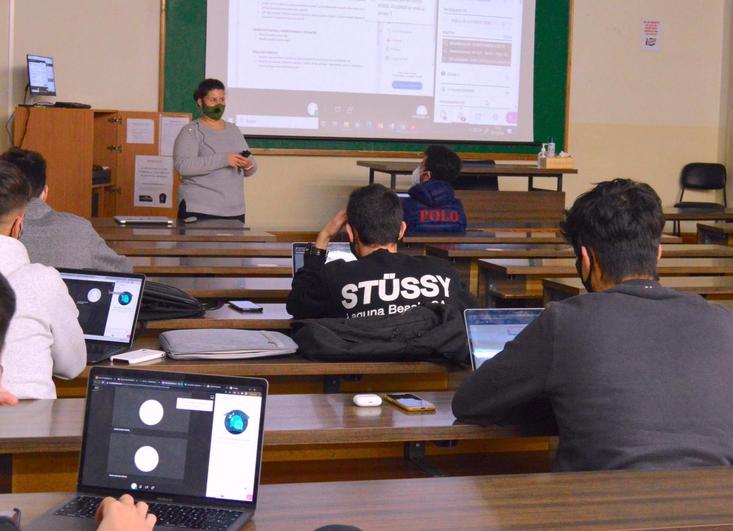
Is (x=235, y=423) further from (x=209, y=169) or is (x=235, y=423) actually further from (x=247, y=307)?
(x=209, y=169)

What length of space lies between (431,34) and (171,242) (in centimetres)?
469

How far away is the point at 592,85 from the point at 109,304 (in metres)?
7.87

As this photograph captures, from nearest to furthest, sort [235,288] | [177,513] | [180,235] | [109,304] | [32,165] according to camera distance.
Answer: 1. [177,513]
2. [109,304]
3. [32,165]
4. [235,288]
5. [180,235]

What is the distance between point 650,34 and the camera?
401 inches

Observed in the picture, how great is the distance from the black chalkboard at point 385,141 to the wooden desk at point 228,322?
18.3ft

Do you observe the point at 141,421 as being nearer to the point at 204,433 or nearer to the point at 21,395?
the point at 204,433

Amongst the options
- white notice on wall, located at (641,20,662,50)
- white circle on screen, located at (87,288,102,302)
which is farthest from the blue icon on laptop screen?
white notice on wall, located at (641,20,662,50)

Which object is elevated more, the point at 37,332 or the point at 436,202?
the point at 436,202

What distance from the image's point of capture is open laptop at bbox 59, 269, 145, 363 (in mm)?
2912

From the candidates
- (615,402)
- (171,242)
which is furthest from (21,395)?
(171,242)

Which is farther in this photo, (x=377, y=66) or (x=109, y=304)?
(x=377, y=66)

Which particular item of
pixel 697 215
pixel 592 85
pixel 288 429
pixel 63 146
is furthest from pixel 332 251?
pixel 592 85

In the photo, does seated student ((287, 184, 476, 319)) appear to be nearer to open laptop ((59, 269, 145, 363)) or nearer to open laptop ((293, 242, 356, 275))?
open laptop ((59, 269, 145, 363))

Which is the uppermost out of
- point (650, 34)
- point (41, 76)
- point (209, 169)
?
point (650, 34)
